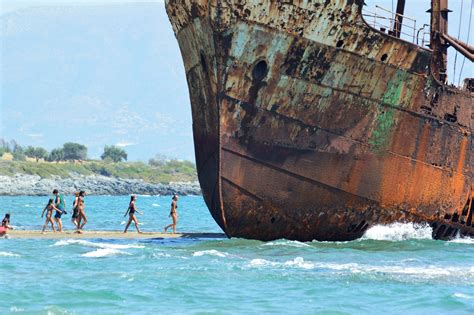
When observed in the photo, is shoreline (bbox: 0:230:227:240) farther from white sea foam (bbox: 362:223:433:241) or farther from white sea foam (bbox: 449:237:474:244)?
white sea foam (bbox: 449:237:474:244)

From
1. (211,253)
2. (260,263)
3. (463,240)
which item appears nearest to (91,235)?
(211,253)

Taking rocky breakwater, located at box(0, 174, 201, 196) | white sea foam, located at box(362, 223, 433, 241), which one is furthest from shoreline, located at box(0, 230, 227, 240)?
rocky breakwater, located at box(0, 174, 201, 196)

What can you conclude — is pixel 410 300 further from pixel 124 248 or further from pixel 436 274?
pixel 124 248

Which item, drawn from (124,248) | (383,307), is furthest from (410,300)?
(124,248)

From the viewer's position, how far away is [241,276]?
19938 millimetres

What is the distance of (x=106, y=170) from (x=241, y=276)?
371 feet

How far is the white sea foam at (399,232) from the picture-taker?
24.5 meters

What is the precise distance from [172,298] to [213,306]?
36.6 inches

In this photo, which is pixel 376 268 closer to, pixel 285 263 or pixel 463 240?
pixel 285 263

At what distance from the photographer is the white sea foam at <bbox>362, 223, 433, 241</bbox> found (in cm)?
2450

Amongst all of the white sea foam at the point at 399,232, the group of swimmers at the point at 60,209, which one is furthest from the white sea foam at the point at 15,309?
the group of swimmers at the point at 60,209

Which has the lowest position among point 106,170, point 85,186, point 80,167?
point 85,186

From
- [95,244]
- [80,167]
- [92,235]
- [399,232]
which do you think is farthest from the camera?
[80,167]

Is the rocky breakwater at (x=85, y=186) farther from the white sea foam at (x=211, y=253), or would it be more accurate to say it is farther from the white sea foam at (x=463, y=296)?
the white sea foam at (x=463, y=296)
